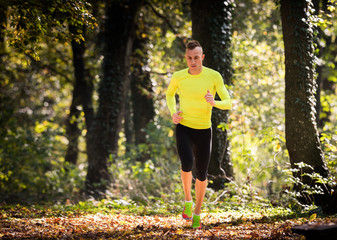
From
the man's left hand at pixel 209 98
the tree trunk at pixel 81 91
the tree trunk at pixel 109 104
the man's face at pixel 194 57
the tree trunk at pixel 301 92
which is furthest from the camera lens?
the tree trunk at pixel 81 91

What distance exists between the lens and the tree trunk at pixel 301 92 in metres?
6.97

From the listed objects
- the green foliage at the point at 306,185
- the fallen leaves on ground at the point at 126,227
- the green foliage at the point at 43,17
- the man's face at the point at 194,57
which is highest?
the green foliage at the point at 43,17

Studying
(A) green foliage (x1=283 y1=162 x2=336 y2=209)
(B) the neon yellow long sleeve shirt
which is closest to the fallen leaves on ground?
(A) green foliage (x1=283 y1=162 x2=336 y2=209)

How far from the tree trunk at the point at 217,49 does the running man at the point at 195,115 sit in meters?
3.52

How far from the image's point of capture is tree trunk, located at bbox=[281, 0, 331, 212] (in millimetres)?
6969

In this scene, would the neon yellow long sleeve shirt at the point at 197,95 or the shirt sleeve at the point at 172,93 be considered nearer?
the neon yellow long sleeve shirt at the point at 197,95

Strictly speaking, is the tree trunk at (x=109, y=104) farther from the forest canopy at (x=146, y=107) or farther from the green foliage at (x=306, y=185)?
the green foliage at (x=306, y=185)

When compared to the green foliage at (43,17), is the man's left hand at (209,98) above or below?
below

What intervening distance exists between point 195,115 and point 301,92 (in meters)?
2.72

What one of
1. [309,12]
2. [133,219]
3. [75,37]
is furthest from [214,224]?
[309,12]

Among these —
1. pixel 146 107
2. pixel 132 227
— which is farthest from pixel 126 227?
pixel 146 107

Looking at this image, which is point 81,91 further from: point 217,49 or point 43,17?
point 43,17

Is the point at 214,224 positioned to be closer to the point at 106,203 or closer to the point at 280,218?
the point at 280,218

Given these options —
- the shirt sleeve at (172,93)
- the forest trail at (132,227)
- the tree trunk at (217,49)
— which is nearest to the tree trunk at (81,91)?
the tree trunk at (217,49)
